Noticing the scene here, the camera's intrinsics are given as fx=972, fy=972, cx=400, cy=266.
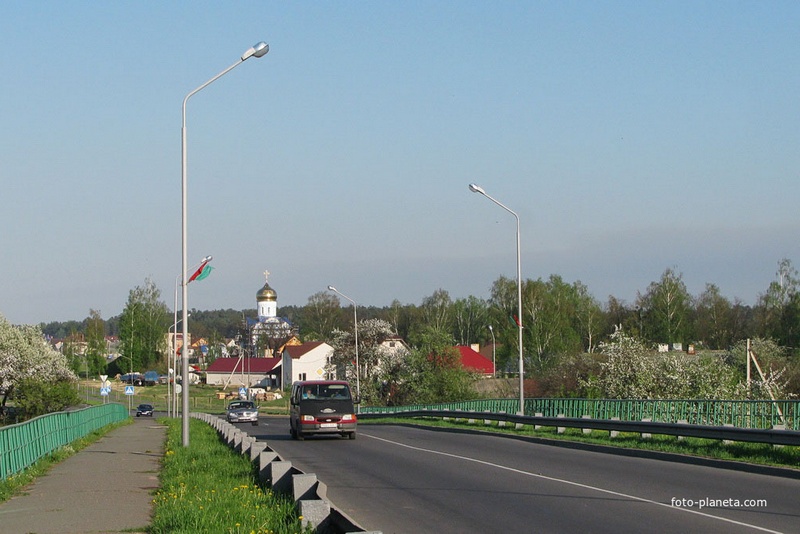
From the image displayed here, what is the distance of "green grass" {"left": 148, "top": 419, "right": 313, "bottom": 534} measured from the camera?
1030 centimetres

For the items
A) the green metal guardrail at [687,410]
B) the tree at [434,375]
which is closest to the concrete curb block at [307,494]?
the green metal guardrail at [687,410]

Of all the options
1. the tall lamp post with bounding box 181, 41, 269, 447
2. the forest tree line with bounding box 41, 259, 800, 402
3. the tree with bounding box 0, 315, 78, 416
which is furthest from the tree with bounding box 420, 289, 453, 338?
the tall lamp post with bounding box 181, 41, 269, 447

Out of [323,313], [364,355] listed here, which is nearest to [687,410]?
[364,355]

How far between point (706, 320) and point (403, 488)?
315 ft

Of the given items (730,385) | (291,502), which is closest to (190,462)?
(291,502)

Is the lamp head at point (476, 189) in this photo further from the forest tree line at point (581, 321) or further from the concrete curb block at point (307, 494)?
the forest tree line at point (581, 321)

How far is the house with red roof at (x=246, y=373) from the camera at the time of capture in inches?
5360

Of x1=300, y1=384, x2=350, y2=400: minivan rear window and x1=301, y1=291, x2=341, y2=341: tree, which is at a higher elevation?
x1=301, y1=291, x2=341, y2=341: tree

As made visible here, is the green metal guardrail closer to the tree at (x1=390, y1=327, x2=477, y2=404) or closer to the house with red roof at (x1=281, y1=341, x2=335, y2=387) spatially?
the tree at (x1=390, y1=327, x2=477, y2=404)

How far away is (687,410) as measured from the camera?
84.0 feet

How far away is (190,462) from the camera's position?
62.0ft

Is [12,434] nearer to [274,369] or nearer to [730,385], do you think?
[730,385]

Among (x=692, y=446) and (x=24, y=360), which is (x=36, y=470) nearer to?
(x=692, y=446)

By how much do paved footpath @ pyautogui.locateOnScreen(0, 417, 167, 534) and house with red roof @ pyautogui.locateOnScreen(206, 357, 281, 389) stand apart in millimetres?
114340
